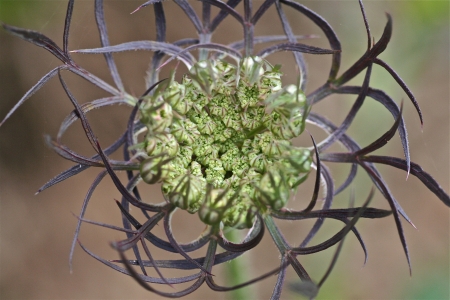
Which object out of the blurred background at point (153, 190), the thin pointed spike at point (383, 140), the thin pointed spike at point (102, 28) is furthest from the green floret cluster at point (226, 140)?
the blurred background at point (153, 190)

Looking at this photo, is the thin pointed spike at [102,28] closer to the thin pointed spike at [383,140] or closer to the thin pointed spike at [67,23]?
the thin pointed spike at [67,23]

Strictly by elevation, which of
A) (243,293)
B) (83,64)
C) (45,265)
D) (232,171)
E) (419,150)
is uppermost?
(419,150)

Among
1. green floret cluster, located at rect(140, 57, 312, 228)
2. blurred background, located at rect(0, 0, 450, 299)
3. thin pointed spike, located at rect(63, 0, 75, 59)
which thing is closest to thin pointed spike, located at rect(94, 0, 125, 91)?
thin pointed spike, located at rect(63, 0, 75, 59)

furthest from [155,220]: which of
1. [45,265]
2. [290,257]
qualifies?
[45,265]

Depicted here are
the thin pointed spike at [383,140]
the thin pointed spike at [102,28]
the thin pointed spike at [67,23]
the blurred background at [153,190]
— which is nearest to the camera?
the thin pointed spike at [383,140]

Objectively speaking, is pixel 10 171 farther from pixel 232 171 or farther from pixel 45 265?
pixel 232 171

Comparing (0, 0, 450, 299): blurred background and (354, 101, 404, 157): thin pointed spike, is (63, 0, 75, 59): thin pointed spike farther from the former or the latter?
(0, 0, 450, 299): blurred background
